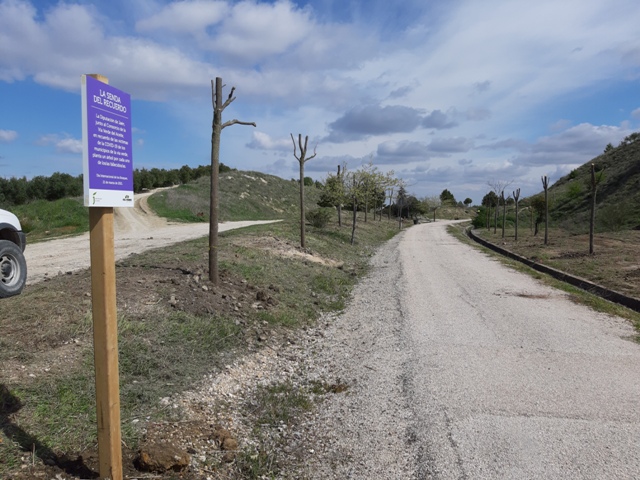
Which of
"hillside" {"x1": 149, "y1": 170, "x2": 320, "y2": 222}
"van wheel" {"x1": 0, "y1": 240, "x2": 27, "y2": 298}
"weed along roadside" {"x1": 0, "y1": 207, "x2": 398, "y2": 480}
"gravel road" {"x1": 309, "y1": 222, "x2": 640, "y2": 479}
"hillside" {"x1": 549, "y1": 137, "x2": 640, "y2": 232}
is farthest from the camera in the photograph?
"hillside" {"x1": 149, "y1": 170, "x2": 320, "y2": 222}

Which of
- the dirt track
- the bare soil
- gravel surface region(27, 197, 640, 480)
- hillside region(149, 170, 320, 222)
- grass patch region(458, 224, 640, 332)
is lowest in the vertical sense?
gravel surface region(27, 197, 640, 480)

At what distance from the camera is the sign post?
2.90 meters

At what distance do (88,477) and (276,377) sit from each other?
3.04 meters

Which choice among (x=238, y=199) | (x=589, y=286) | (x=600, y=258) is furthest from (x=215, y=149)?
(x=238, y=199)

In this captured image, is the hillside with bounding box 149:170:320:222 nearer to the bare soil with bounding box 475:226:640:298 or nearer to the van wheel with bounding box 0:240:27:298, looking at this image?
the bare soil with bounding box 475:226:640:298

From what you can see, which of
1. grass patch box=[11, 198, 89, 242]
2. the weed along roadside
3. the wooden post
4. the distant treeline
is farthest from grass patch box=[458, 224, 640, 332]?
the distant treeline

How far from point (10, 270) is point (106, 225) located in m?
5.26

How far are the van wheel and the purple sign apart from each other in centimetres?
491

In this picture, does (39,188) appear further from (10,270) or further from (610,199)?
(610,199)

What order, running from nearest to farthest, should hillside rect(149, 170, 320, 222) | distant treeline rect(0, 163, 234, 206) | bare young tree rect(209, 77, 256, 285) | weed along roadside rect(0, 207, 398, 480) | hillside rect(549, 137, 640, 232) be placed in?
weed along roadside rect(0, 207, 398, 480), bare young tree rect(209, 77, 256, 285), hillside rect(549, 137, 640, 232), hillside rect(149, 170, 320, 222), distant treeline rect(0, 163, 234, 206)

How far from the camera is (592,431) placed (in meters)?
4.31

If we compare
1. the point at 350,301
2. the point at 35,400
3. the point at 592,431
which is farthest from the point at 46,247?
the point at 592,431

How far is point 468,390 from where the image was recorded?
5.37 meters

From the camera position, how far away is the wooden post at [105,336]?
10.0ft
